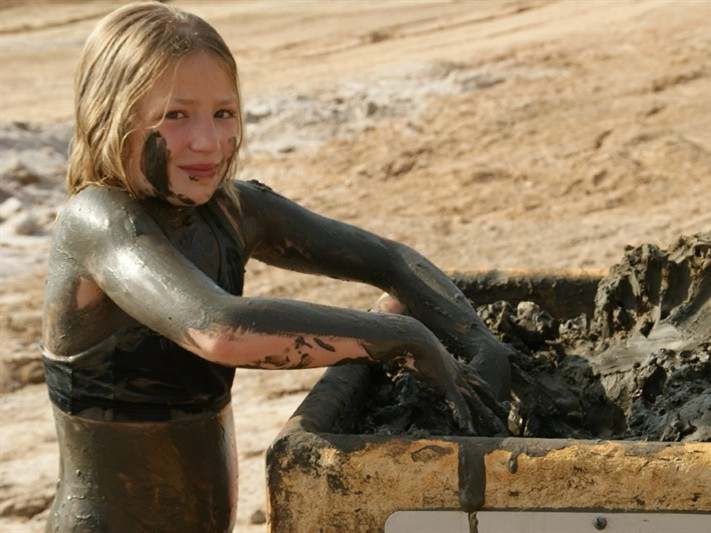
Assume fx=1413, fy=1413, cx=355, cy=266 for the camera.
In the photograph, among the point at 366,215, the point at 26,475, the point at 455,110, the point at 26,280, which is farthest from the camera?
the point at 455,110

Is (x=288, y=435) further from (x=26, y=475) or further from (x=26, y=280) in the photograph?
(x=26, y=280)

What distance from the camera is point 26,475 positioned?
15.6ft

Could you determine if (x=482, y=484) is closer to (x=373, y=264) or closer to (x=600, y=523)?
(x=600, y=523)

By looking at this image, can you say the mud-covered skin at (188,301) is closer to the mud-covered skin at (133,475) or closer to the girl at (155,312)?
the girl at (155,312)

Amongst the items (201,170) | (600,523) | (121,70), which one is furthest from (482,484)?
(121,70)

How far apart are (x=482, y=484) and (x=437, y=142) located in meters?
6.70

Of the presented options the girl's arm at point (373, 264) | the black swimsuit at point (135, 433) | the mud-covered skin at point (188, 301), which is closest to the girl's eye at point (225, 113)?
the mud-covered skin at point (188, 301)

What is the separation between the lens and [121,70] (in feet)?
8.20

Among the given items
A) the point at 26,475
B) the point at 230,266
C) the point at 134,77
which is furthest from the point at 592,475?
the point at 26,475

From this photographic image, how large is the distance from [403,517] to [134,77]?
0.89m

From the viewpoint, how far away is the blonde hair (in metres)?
2.48

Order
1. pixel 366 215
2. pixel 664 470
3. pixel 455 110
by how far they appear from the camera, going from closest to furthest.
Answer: pixel 664 470 < pixel 366 215 < pixel 455 110

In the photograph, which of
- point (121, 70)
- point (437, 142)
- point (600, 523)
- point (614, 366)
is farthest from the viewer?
point (437, 142)

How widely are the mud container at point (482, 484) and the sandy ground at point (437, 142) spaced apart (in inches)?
81.5
